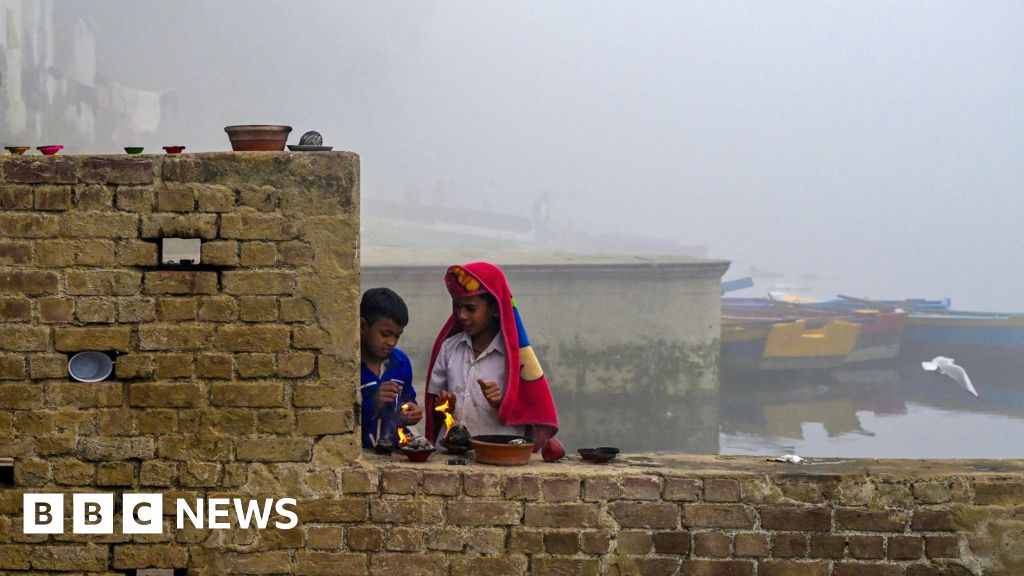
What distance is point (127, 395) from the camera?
381cm

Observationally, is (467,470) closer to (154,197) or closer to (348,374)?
(348,374)

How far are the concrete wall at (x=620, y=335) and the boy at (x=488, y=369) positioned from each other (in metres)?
20.8

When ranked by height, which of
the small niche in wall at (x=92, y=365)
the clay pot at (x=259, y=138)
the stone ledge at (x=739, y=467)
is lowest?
the stone ledge at (x=739, y=467)

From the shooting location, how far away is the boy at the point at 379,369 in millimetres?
4289

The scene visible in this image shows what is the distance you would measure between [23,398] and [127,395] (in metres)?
0.36

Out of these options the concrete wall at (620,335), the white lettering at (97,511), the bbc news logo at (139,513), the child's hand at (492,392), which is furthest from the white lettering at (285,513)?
the concrete wall at (620,335)

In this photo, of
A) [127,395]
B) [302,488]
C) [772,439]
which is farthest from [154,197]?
[772,439]

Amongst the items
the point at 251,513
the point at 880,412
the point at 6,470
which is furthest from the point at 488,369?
the point at 880,412

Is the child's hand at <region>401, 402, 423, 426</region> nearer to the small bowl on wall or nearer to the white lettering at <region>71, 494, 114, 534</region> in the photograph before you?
the small bowl on wall

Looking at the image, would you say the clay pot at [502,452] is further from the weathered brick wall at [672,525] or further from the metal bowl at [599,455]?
the metal bowl at [599,455]

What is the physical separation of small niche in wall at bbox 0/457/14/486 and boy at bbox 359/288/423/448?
4.21ft

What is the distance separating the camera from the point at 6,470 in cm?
389

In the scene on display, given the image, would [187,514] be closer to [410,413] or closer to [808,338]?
[410,413]

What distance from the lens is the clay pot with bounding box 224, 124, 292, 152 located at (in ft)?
12.7
